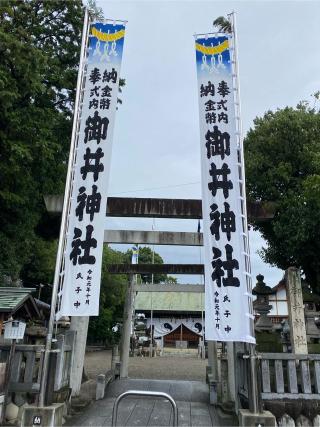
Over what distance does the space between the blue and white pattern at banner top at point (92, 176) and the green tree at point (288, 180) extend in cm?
766

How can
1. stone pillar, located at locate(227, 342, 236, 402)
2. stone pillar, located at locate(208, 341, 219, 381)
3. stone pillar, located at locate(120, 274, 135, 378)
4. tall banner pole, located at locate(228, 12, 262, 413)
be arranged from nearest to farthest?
tall banner pole, located at locate(228, 12, 262, 413) < stone pillar, located at locate(227, 342, 236, 402) < stone pillar, located at locate(208, 341, 219, 381) < stone pillar, located at locate(120, 274, 135, 378)

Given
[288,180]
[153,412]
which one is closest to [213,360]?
[153,412]

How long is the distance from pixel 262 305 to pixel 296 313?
1.73 m

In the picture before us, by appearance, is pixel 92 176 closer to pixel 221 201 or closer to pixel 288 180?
pixel 221 201

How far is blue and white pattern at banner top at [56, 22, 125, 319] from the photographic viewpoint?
278 inches

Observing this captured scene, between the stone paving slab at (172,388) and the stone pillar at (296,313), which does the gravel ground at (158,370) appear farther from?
the stone pillar at (296,313)

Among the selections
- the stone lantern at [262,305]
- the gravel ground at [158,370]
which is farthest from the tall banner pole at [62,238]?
the gravel ground at [158,370]

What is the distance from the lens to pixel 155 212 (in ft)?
31.2

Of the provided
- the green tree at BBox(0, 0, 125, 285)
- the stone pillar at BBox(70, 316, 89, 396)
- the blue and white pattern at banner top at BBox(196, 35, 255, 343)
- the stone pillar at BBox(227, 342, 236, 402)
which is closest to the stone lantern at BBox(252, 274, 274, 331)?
the stone pillar at BBox(227, 342, 236, 402)

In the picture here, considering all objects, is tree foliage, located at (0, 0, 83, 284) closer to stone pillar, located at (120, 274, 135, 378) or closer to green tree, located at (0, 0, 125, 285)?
green tree, located at (0, 0, 125, 285)

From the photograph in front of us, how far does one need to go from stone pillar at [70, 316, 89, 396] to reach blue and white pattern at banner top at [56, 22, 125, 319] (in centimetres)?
228

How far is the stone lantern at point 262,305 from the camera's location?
10.0 metres

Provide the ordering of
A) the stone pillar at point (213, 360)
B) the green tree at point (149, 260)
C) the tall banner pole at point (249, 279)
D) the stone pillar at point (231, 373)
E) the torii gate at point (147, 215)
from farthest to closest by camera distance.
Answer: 1. the green tree at point (149, 260)
2. the stone pillar at point (213, 360)
3. the torii gate at point (147, 215)
4. the stone pillar at point (231, 373)
5. the tall banner pole at point (249, 279)

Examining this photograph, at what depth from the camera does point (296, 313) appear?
8.83 metres
